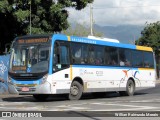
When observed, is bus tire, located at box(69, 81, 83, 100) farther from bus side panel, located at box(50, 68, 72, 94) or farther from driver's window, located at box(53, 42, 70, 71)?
driver's window, located at box(53, 42, 70, 71)

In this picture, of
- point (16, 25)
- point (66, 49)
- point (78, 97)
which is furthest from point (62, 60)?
point (16, 25)

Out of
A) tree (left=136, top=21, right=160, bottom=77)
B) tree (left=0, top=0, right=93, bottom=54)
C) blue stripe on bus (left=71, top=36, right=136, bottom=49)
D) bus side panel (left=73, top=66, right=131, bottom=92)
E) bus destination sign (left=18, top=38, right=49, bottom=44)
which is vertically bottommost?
bus side panel (left=73, top=66, right=131, bottom=92)

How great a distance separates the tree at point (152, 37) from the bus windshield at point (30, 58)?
135 ft

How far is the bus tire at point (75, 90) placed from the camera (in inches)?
861

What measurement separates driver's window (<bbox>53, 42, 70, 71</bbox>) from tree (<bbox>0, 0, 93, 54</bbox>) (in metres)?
7.24

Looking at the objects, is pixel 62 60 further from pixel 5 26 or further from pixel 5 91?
pixel 5 26

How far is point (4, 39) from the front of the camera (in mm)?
30531

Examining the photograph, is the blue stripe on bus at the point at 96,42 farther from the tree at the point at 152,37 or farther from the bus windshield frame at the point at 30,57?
the tree at the point at 152,37

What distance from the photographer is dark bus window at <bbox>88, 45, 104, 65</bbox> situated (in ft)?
76.0

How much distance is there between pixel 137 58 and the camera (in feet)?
90.5

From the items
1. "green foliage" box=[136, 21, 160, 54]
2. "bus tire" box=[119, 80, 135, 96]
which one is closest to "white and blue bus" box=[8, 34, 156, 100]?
"bus tire" box=[119, 80, 135, 96]

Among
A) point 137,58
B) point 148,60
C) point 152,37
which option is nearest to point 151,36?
point 152,37

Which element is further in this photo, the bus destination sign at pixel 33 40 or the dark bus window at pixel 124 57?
the dark bus window at pixel 124 57

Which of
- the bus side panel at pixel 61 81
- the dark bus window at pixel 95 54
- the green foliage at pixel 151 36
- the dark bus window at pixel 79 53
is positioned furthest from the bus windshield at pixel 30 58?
the green foliage at pixel 151 36
